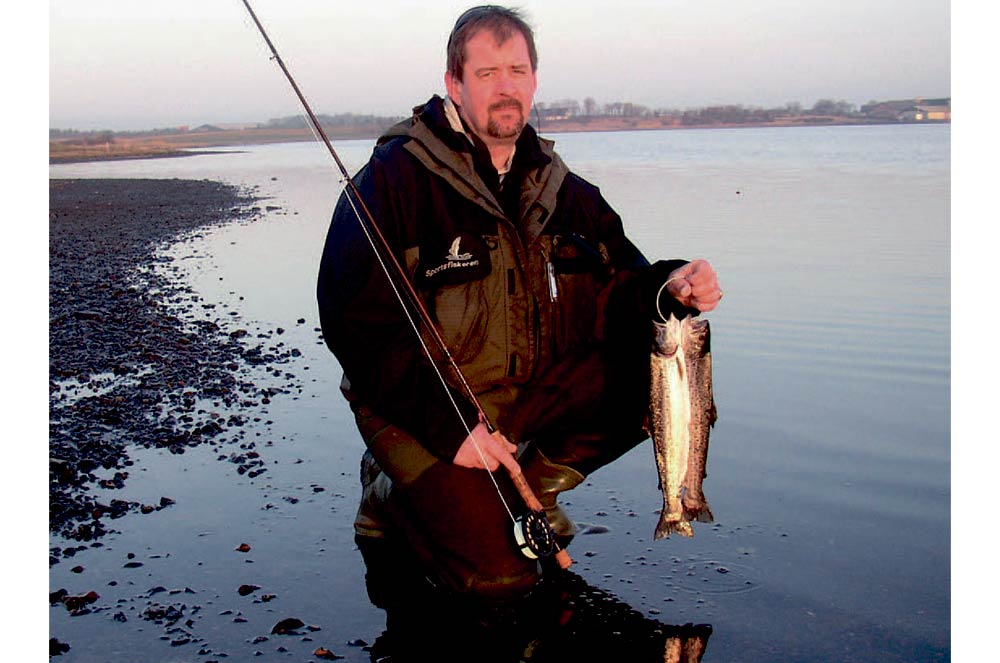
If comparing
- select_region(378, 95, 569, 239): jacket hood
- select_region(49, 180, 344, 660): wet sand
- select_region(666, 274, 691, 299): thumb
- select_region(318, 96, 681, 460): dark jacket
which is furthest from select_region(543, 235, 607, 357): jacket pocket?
select_region(49, 180, 344, 660): wet sand

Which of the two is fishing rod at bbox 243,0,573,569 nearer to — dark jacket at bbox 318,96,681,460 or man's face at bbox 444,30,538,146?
dark jacket at bbox 318,96,681,460

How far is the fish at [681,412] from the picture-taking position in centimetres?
400

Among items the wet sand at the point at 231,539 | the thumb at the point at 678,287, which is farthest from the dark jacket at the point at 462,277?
the wet sand at the point at 231,539

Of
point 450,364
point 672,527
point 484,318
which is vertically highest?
point 484,318

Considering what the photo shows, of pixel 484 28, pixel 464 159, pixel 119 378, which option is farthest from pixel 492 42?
pixel 119 378

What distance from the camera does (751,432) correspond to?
6.71 meters

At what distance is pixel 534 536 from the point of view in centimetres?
455

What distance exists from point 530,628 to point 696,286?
158cm

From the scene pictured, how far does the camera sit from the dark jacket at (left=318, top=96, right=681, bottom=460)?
4.61 meters

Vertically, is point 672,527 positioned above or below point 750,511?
above

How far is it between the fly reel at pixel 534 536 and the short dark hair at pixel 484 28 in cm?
220

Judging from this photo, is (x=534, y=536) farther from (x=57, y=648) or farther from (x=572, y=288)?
(x=57, y=648)
